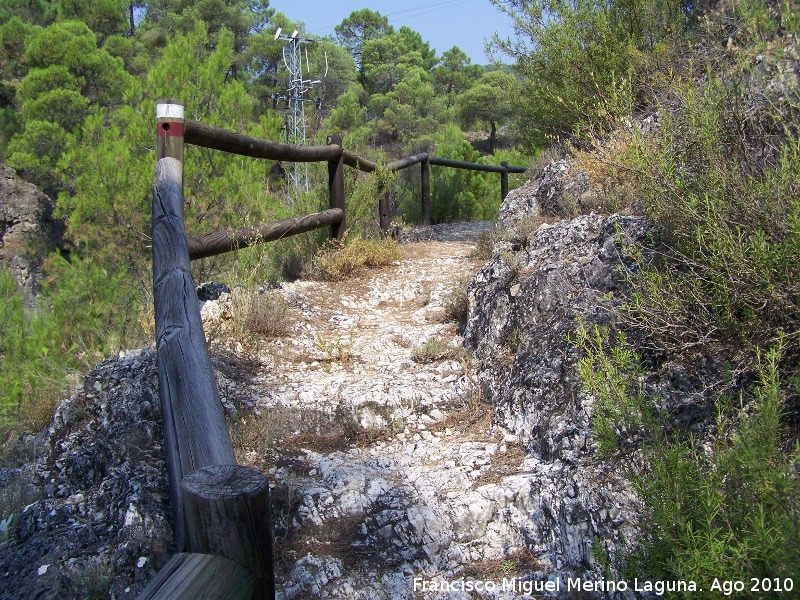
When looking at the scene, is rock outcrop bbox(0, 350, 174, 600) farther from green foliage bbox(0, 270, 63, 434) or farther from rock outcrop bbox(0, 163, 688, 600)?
green foliage bbox(0, 270, 63, 434)

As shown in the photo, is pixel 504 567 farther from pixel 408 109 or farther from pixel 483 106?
pixel 408 109

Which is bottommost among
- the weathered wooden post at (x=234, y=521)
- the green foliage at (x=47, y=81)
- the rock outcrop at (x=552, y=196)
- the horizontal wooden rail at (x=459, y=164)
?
the weathered wooden post at (x=234, y=521)

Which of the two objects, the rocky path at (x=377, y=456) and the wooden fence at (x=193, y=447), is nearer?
the wooden fence at (x=193, y=447)

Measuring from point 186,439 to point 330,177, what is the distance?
433cm

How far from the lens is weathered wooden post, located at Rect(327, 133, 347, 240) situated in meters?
5.82

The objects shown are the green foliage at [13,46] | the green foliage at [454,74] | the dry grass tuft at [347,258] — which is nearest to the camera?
the dry grass tuft at [347,258]

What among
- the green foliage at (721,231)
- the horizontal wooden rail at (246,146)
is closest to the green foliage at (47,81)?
the horizontal wooden rail at (246,146)

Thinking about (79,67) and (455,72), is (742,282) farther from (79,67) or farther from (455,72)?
(455,72)

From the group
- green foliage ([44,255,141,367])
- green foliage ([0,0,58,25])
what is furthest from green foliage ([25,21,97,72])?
green foliage ([44,255,141,367])

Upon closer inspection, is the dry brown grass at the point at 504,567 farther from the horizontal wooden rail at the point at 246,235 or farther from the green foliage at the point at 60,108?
the green foliage at the point at 60,108

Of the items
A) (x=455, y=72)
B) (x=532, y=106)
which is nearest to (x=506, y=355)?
(x=532, y=106)

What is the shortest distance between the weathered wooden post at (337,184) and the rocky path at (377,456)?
1.37 meters

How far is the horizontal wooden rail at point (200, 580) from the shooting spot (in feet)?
4.04

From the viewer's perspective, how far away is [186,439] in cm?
186
